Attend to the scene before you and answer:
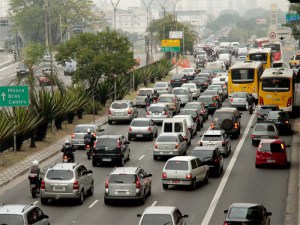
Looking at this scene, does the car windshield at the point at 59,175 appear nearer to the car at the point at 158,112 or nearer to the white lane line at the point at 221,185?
the white lane line at the point at 221,185

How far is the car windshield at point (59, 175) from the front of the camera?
34.4 metres

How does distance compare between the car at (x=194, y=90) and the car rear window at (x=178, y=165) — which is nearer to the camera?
the car rear window at (x=178, y=165)

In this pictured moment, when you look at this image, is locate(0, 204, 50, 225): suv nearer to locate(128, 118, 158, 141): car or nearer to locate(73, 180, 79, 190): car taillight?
locate(73, 180, 79, 190): car taillight

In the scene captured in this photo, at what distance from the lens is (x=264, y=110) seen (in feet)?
201

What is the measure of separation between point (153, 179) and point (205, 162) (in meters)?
2.56

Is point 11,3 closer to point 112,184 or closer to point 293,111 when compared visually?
point 293,111

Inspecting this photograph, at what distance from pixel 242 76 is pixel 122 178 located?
41947mm

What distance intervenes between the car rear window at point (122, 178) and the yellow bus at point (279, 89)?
103ft

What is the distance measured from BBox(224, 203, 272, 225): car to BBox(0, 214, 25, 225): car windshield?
19.9 ft

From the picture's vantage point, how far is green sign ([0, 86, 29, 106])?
159ft

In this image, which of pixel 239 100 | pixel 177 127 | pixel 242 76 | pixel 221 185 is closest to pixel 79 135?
pixel 177 127

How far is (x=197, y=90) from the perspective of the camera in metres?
81.8

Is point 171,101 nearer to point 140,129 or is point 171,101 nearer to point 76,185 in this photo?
point 140,129

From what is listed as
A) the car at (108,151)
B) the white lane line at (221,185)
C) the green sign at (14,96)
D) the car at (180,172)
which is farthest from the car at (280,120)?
the car at (180,172)
